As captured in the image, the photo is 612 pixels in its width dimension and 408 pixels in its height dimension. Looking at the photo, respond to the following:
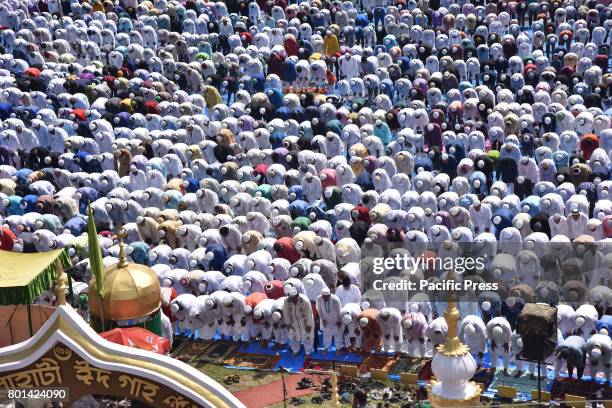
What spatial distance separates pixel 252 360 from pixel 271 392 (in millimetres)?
1535

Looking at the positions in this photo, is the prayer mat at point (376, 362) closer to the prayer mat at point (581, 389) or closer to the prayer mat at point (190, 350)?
the prayer mat at point (581, 389)

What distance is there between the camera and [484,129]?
33.4 metres

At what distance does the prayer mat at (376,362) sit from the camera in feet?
78.5

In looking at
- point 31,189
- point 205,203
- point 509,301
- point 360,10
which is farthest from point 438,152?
point 360,10

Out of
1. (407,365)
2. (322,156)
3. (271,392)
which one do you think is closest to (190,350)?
(271,392)

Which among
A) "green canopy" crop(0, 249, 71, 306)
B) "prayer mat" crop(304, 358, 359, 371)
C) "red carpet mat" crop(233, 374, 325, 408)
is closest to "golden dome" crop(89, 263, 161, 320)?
"green canopy" crop(0, 249, 71, 306)

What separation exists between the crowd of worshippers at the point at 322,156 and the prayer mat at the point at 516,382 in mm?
489

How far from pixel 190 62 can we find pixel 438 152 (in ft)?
43.7

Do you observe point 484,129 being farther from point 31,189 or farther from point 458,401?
point 458,401

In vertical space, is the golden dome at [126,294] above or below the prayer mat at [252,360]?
above

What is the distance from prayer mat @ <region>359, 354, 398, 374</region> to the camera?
23.9m

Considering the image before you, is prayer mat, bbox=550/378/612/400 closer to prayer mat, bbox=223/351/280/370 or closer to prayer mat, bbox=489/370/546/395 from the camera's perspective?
prayer mat, bbox=489/370/546/395

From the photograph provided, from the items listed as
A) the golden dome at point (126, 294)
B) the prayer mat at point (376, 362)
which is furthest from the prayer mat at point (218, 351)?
the golden dome at point (126, 294)

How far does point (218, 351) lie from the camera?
83.6 feet
